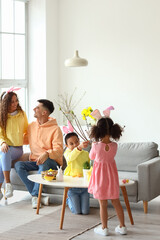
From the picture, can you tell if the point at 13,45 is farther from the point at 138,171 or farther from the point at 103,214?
the point at 103,214

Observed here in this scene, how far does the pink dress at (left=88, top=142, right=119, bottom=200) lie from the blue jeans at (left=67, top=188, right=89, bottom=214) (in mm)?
677

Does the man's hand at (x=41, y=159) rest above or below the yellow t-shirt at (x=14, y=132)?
below

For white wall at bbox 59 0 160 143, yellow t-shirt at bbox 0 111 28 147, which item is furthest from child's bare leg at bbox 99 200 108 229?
white wall at bbox 59 0 160 143

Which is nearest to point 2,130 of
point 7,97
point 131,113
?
point 7,97

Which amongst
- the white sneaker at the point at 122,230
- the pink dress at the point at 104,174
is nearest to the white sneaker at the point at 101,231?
the white sneaker at the point at 122,230

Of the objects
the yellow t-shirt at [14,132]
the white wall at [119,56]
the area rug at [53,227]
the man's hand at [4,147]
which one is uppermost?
the white wall at [119,56]

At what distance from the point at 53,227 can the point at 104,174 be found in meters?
0.70

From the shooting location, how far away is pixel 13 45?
7844 mm

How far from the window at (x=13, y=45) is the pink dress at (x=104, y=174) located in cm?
422

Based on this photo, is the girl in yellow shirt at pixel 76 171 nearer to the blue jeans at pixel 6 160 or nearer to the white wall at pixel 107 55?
the blue jeans at pixel 6 160

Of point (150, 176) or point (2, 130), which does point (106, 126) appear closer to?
point (150, 176)

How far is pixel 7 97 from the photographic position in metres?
5.11

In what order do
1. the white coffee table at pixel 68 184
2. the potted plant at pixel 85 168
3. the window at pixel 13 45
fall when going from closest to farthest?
1. the white coffee table at pixel 68 184
2. the potted plant at pixel 85 168
3. the window at pixel 13 45

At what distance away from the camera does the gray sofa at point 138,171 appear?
176 inches
